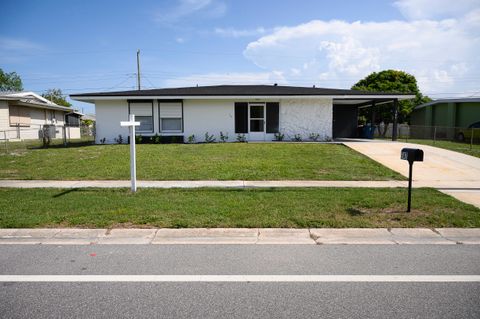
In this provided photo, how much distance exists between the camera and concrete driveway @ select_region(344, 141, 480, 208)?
871cm

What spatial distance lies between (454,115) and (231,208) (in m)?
31.9

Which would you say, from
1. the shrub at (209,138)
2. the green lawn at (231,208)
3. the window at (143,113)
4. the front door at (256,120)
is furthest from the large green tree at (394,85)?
the green lawn at (231,208)

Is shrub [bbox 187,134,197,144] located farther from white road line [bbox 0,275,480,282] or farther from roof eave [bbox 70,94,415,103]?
white road line [bbox 0,275,480,282]

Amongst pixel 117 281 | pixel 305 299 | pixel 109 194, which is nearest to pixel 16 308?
pixel 117 281

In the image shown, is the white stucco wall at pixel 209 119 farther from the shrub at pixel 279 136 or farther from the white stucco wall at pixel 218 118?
the shrub at pixel 279 136

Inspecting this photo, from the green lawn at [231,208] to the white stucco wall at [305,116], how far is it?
504 inches

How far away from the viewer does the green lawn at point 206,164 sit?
Answer: 10617 millimetres

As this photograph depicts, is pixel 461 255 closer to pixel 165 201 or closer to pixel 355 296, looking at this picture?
pixel 355 296

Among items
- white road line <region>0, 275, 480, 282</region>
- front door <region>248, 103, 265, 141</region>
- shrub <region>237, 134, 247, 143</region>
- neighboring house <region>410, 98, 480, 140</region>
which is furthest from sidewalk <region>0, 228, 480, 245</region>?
neighboring house <region>410, 98, 480, 140</region>

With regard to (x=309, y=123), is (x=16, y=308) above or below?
below

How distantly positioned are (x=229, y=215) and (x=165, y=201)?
1.82 meters

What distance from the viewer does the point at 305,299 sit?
3455 mm

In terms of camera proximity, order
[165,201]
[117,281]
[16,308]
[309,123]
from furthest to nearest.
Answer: [309,123] → [165,201] → [117,281] → [16,308]

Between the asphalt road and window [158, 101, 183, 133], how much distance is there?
53.6ft
